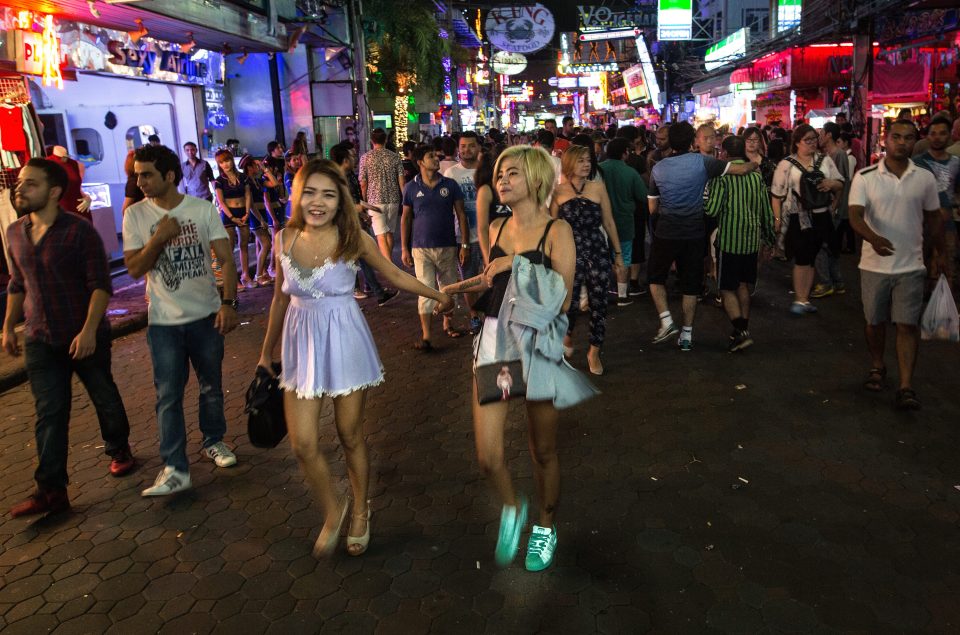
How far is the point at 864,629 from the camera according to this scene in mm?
3076

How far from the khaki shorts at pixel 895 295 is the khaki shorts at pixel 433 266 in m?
3.94

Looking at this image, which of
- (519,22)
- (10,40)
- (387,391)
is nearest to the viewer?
(387,391)

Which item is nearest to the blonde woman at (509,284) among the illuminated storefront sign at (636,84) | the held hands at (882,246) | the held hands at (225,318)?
the held hands at (225,318)

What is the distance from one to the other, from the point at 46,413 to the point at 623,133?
339 inches

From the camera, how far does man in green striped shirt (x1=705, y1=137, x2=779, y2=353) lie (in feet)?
23.1

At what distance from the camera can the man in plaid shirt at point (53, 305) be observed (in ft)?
14.3

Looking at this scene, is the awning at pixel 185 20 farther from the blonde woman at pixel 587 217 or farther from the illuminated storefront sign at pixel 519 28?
the blonde woman at pixel 587 217

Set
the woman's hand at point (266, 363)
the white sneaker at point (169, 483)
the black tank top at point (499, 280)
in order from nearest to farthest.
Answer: the black tank top at point (499, 280) < the woman's hand at point (266, 363) < the white sneaker at point (169, 483)

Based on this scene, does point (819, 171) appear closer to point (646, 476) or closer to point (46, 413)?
point (646, 476)

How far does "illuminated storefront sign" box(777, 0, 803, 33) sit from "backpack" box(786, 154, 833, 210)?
24703 millimetres

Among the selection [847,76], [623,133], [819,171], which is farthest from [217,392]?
[847,76]

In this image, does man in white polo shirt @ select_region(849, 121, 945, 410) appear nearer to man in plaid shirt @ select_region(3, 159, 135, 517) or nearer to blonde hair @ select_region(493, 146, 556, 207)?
blonde hair @ select_region(493, 146, 556, 207)

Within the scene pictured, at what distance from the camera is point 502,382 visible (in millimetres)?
3398

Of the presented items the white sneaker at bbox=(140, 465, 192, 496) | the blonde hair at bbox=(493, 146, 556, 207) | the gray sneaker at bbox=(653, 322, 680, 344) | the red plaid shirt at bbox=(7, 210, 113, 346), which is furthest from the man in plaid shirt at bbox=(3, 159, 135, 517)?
the gray sneaker at bbox=(653, 322, 680, 344)
